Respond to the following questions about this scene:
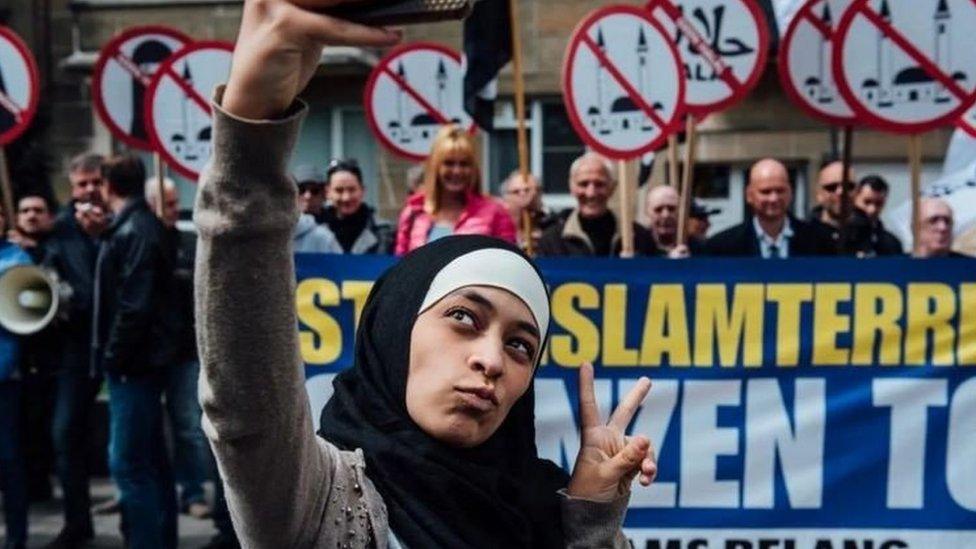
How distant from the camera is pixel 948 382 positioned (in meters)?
5.36

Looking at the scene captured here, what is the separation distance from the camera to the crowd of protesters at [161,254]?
6562 millimetres

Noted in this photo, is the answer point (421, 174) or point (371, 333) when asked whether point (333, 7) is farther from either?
point (421, 174)

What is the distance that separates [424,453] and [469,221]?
4.58 metres

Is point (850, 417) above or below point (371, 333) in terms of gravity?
below

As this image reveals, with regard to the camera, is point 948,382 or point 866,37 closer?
point 948,382

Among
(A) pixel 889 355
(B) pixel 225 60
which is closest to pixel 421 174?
(B) pixel 225 60

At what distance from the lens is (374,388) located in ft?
6.19

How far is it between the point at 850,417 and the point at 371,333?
12.2ft

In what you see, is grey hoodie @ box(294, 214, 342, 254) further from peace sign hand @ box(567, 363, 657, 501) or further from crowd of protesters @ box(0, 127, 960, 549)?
peace sign hand @ box(567, 363, 657, 501)

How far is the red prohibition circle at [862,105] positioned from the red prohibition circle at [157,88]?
3.22 m

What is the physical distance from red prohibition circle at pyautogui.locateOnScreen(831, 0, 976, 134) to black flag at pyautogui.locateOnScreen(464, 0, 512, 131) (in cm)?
153

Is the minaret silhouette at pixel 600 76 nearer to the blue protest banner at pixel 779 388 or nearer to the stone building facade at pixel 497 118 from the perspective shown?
the blue protest banner at pixel 779 388

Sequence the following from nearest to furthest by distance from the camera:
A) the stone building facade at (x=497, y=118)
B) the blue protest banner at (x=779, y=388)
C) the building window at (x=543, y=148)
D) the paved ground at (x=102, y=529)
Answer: the blue protest banner at (x=779, y=388) → the paved ground at (x=102, y=529) → the stone building facade at (x=497, y=118) → the building window at (x=543, y=148)

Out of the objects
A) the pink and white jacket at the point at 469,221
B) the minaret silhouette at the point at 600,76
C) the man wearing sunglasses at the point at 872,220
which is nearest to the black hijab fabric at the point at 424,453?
the pink and white jacket at the point at 469,221
